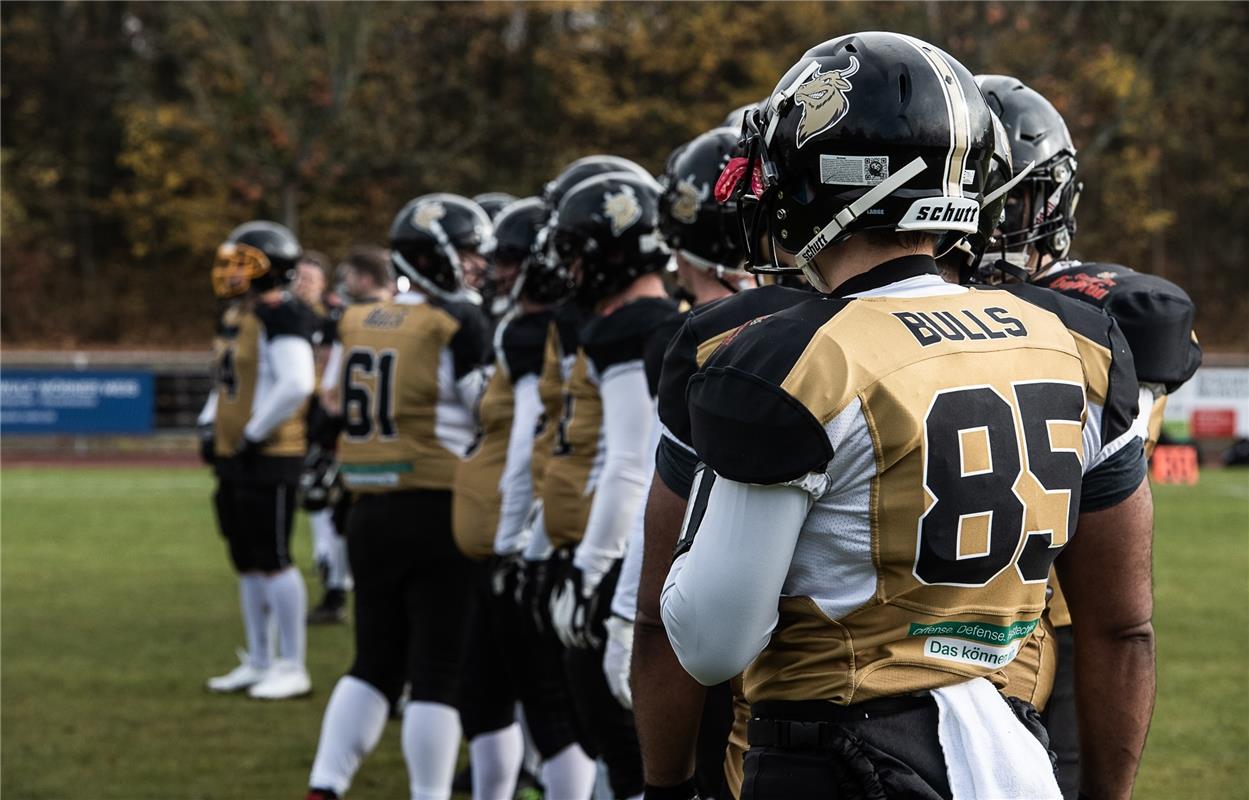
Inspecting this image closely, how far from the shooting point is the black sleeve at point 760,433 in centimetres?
198

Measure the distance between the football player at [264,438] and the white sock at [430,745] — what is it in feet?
9.18

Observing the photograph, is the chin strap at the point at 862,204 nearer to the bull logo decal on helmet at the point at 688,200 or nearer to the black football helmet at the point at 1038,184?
the black football helmet at the point at 1038,184

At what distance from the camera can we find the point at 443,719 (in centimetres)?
528

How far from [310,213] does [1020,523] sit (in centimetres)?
3108

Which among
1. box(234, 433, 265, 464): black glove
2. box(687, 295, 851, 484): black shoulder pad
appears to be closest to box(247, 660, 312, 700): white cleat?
box(234, 433, 265, 464): black glove

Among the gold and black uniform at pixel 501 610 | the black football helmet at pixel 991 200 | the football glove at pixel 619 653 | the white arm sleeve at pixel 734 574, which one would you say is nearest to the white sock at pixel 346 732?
the gold and black uniform at pixel 501 610

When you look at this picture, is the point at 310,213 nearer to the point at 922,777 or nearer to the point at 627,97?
the point at 627,97

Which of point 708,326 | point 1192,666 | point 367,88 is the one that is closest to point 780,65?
point 367,88

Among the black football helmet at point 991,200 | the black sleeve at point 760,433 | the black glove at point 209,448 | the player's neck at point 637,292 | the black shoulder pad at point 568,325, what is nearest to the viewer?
the black sleeve at point 760,433

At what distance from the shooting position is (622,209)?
4418 millimetres

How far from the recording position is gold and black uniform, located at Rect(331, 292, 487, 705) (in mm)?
5422

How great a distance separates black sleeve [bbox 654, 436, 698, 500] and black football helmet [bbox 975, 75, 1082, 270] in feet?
3.34

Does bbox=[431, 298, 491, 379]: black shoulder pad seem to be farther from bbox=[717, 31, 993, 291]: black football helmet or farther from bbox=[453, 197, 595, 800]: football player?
bbox=[717, 31, 993, 291]: black football helmet

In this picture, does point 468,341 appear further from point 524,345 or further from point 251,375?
point 251,375
